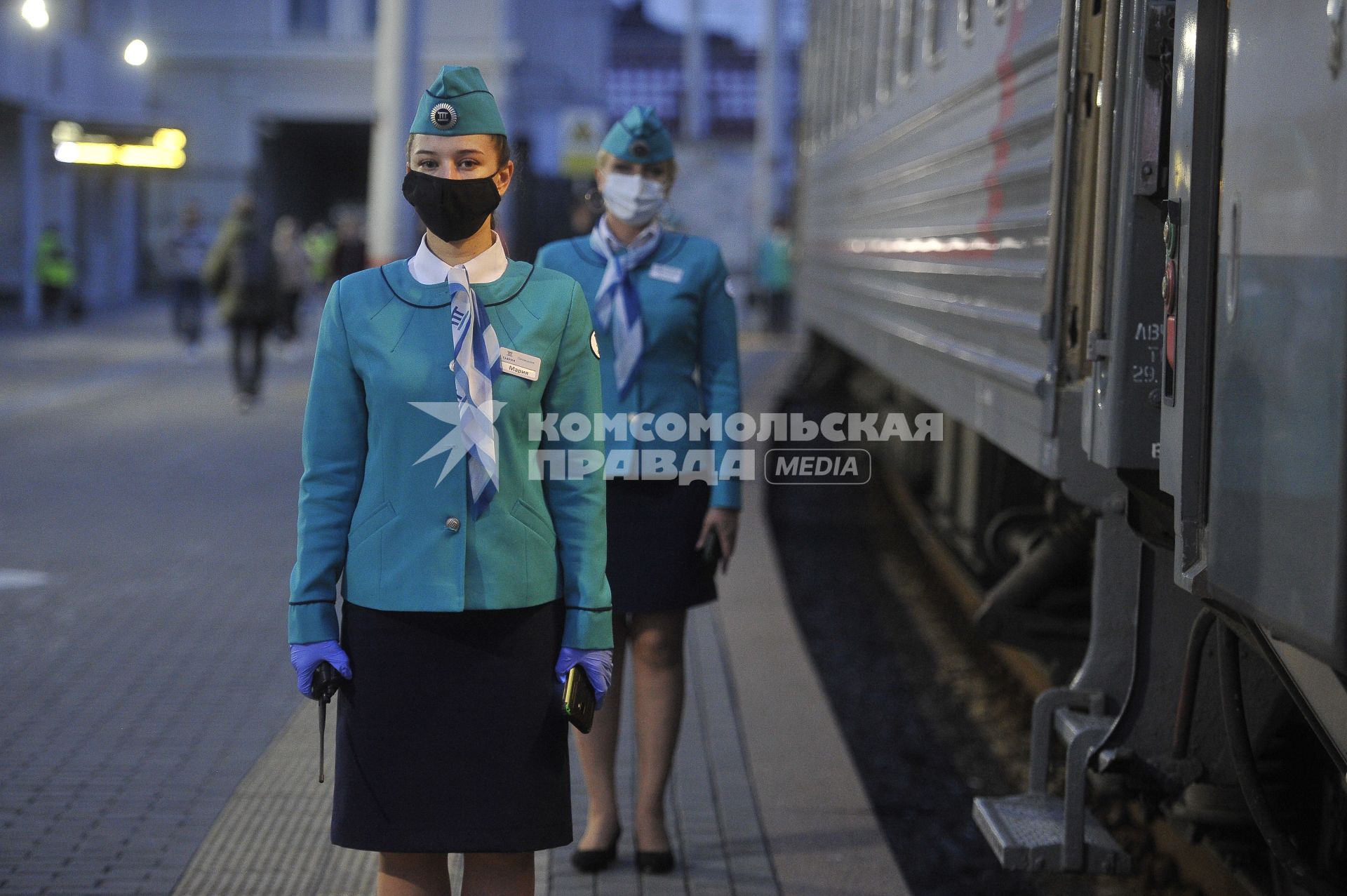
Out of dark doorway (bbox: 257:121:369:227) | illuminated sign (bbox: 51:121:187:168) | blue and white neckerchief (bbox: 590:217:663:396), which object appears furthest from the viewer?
dark doorway (bbox: 257:121:369:227)

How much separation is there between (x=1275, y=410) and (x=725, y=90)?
216 ft

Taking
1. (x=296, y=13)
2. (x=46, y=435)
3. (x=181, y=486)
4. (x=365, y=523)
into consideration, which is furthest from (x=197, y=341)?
(x=365, y=523)

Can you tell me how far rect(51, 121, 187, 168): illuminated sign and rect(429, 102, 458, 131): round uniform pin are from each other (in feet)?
45.5

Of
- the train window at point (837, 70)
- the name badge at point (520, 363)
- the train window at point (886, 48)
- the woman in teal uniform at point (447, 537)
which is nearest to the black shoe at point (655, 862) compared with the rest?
the woman in teal uniform at point (447, 537)

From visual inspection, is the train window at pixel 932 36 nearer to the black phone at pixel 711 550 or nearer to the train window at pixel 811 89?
the black phone at pixel 711 550

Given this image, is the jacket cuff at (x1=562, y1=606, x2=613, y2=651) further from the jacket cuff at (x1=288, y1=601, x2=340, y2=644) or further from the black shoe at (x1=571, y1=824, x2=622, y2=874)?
the black shoe at (x1=571, y1=824, x2=622, y2=874)

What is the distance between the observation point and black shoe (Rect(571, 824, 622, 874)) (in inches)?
181

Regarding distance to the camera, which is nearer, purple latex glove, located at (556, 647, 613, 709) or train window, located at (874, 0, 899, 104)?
purple latex glove, located at (556, 647, 613, 709)

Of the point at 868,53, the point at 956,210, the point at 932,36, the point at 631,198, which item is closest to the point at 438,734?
the point at 631,198

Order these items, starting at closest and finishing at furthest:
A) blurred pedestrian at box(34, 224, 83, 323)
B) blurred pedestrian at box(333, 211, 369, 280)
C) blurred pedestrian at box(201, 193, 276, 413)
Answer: blurred pedestrian at box(201, 193, 276, 413) → blurred pedestrian at box(333, 211, 369, 280) → blurred pedestrian at box(34, 224, 83, 323)

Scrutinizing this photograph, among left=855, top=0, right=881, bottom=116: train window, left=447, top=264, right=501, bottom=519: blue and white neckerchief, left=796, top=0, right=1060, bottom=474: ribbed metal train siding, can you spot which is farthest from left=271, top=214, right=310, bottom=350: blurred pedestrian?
left=447, top=264, right=501, bottom=519: blue and white neckerchief

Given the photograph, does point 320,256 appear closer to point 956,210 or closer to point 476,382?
point 956,210

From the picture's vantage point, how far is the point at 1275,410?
2721 millimetres

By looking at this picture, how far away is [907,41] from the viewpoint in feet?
25.4
